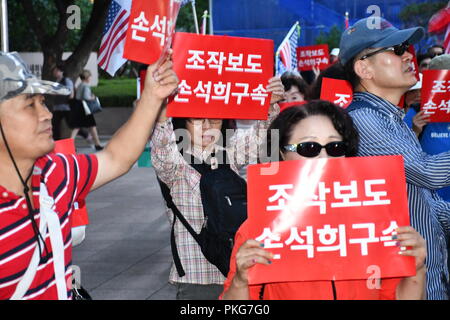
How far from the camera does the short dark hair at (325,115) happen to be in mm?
2861

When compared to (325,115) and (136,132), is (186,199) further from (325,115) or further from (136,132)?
(325,115)

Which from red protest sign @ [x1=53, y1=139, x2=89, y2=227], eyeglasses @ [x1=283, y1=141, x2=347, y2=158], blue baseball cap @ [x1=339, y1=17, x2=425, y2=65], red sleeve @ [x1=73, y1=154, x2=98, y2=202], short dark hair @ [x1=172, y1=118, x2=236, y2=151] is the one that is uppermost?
blue baseball cap @ [x1=339, y1=17, x2=425, y2=65]

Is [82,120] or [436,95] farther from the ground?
[436,95]

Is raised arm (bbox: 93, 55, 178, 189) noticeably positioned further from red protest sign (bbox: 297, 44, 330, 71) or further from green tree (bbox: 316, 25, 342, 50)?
green tree (bbox: 316, 25, 342, 50)

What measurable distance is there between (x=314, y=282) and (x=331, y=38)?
14468mm

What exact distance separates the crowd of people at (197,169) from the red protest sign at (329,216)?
2.4 inches

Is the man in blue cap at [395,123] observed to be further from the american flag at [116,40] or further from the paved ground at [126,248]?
the paved ground at [126,248]

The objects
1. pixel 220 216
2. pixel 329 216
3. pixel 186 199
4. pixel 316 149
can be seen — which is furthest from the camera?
pixel 186 199

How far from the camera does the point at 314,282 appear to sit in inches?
103

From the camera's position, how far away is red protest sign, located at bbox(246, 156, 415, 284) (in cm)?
250

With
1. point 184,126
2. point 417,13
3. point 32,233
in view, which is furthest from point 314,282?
point 417,13

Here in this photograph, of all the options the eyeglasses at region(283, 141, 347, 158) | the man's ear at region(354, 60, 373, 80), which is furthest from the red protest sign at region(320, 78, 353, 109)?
the eyeglasses at region(283, 141, 347, 158)

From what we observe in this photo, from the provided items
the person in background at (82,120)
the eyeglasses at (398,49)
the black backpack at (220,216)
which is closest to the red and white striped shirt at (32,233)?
the black backpack at (220,216)

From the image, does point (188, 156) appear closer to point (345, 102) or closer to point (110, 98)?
point (345, 102)
